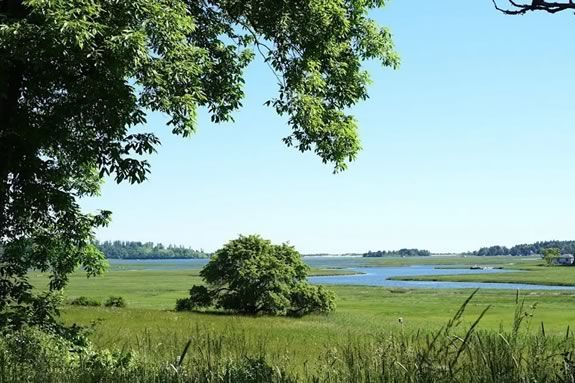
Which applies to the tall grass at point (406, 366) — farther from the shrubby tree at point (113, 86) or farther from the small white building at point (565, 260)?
the small white building at point (565, 260)

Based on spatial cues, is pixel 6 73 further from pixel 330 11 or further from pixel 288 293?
pixel 288 293

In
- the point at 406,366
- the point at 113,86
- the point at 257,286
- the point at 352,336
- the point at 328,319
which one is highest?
the point at 113,86

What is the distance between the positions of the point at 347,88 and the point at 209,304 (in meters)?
29.7

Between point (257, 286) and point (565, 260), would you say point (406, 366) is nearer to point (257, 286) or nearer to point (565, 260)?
point (257, 286)

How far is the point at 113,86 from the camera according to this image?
9562 mm

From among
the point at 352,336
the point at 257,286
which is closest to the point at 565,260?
the point at 257,286

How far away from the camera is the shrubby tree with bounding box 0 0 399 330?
9.17 m

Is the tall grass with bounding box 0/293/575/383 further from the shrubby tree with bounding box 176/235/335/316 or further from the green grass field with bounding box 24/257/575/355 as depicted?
the shrubby tree with bounding box 176/235/335/316

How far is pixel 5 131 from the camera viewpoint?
10961 mm

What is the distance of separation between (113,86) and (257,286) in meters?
30.8

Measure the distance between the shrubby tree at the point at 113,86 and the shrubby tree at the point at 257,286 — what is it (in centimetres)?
2382

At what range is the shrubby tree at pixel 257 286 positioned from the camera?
3900 cm

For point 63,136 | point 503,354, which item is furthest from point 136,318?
point 503,354

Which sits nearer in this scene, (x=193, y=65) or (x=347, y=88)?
(x=193, y=65)
